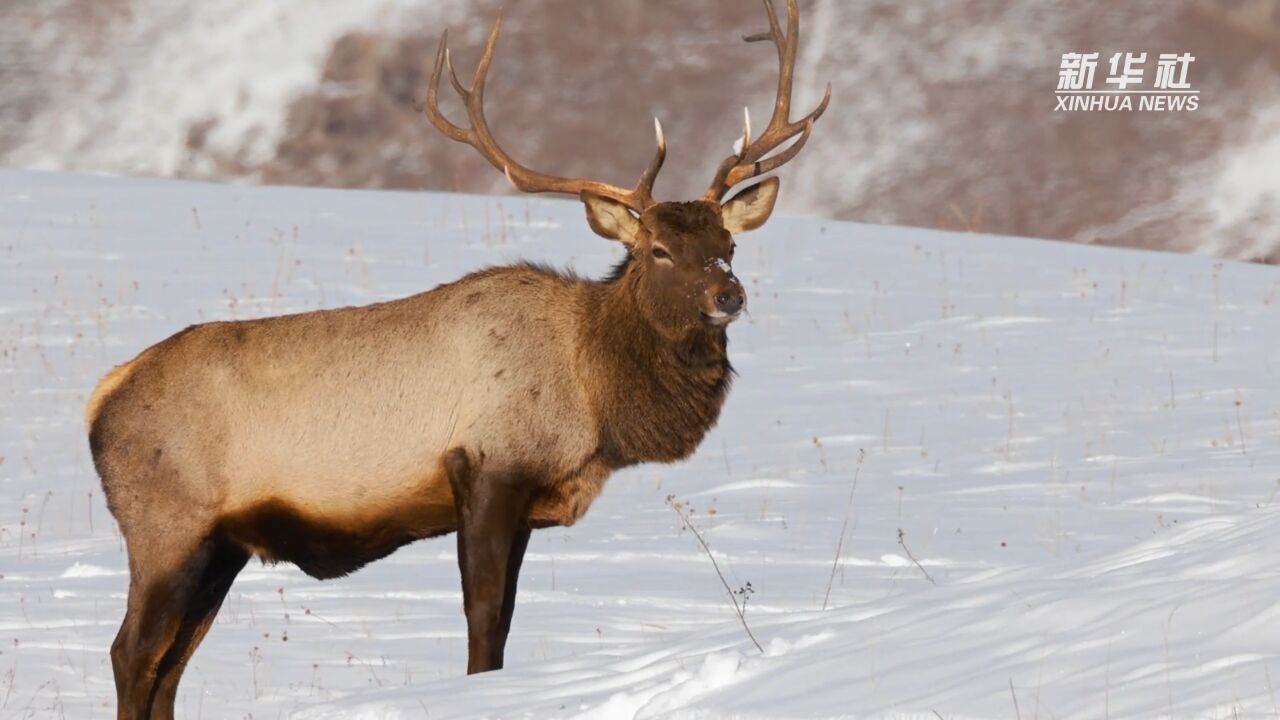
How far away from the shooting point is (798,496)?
11930 millimetres

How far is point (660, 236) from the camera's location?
25.5ft

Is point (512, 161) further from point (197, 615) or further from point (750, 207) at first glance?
point (197, 615)

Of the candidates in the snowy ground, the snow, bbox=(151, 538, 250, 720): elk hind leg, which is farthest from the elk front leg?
Answer: the snow

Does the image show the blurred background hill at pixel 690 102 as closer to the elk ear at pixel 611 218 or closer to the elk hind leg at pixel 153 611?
the elk ear at pixel 611 218

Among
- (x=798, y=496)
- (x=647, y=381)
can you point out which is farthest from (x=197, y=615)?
(x=798, y=496)

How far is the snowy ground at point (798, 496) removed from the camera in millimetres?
5391

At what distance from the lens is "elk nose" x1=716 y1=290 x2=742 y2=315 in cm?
748

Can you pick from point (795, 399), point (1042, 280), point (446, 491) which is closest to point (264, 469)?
point (446, 491)

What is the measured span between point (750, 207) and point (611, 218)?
1.94ft

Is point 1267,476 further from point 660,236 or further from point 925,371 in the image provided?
point 660,236

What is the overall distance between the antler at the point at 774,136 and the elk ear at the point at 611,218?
1.04ft

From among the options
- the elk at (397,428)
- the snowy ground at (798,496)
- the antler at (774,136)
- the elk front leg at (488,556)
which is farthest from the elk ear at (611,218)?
the snowy ground at (798,496)

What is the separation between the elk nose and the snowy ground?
1103 millimetres

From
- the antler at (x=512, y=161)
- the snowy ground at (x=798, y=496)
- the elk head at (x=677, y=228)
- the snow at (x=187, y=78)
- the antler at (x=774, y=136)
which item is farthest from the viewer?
the snow at (x=187, y=78)
